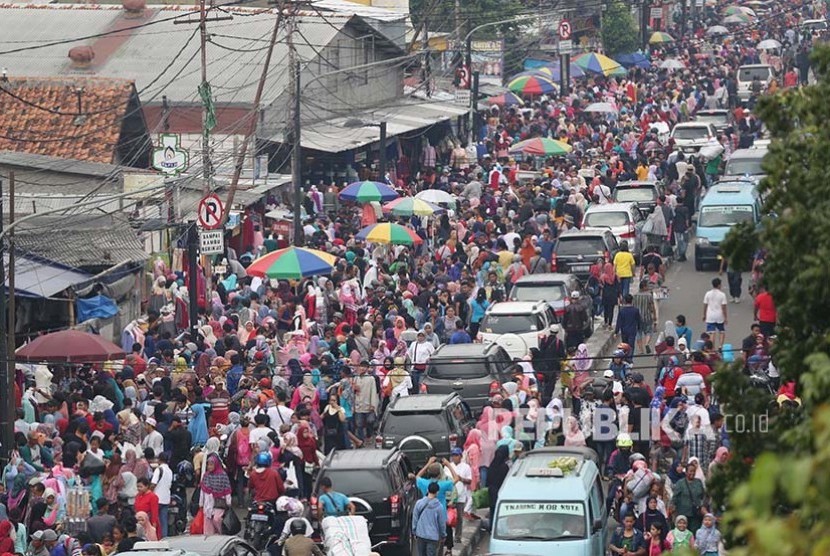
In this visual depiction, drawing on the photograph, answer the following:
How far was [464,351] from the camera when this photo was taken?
25.9m

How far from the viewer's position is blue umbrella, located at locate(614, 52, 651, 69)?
69.1 m

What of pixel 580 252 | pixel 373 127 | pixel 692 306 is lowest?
pixel 692 306

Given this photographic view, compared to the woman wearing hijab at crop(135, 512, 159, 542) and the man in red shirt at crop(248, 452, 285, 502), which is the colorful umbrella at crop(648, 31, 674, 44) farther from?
the woman wearing hijab at crop(135, 512, 159, 542)

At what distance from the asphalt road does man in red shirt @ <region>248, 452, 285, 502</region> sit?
25.1 feet

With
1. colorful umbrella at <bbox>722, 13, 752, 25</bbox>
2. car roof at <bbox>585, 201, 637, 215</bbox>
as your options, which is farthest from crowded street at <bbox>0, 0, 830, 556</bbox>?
colorful umbrella at <bbox>722, 13, 752, 25</bbox>

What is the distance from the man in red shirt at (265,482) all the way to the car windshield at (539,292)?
1065cm

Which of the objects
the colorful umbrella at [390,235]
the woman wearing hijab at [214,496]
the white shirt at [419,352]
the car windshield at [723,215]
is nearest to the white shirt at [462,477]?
the woman wearing hijab at [214,496]

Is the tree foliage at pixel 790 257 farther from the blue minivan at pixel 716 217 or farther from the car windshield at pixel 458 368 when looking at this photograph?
the blue minivan at pixel 716 217

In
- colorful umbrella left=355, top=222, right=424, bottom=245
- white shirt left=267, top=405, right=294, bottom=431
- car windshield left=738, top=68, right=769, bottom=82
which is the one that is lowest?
white shirt left=267, top=405, right=294, bottom=431

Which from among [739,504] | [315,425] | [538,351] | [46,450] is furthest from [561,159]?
[739,504]

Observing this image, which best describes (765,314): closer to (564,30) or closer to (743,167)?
(743,167)

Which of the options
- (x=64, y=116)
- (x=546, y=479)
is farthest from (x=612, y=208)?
(x=546, y=479)

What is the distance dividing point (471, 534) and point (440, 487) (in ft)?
4.40

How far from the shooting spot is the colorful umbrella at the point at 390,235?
32250 mm
